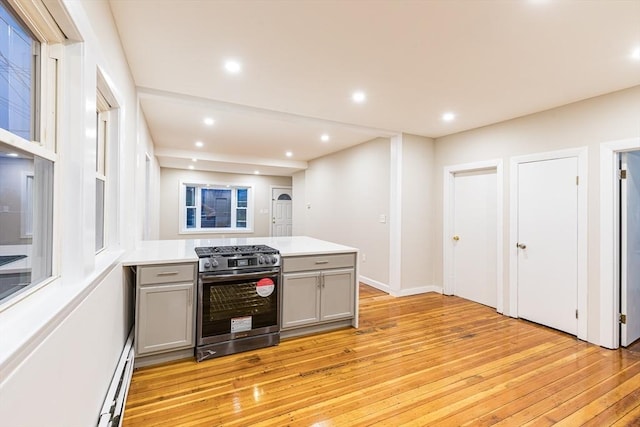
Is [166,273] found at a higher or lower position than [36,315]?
lower

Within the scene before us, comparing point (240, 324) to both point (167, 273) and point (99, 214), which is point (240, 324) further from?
point (99, 214)

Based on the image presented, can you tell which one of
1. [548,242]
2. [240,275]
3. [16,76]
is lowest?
[240,275]

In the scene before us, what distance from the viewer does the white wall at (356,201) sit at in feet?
16.5

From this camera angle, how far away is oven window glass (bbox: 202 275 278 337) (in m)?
2.68

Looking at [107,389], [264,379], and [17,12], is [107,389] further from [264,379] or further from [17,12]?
[17,12]

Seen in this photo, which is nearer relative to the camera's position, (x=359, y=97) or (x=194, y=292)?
(x=194, y=292)

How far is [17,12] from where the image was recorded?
1059mm

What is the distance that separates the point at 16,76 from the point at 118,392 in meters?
1.84

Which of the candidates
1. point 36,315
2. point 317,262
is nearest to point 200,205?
point 317,262

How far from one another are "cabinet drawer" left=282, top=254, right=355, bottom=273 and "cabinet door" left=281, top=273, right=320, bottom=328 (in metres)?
0.07

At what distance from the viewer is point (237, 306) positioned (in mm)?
2803

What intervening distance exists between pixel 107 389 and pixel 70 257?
1.09 m

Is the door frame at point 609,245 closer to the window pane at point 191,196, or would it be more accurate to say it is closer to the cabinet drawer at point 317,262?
the cabinet drawer at point 317,262

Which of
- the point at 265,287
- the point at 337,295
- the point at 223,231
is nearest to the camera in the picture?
the point at 265,287
